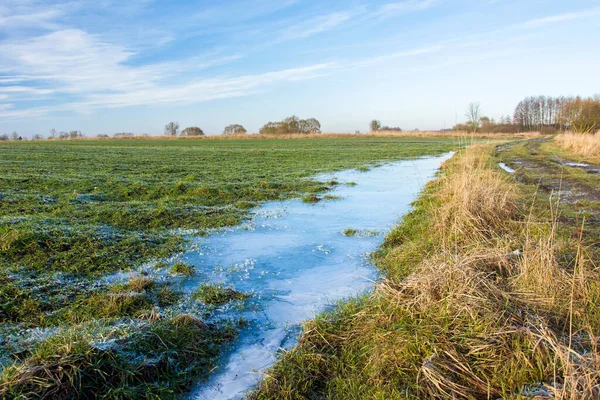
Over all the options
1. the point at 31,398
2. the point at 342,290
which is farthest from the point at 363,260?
the point at 31,398

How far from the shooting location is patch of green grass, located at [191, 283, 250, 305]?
4628 mm

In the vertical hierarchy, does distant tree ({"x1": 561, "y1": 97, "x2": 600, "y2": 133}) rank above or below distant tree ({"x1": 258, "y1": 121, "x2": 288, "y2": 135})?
below

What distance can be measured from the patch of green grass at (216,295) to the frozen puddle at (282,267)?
0.17m

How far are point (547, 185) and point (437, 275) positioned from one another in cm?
1106

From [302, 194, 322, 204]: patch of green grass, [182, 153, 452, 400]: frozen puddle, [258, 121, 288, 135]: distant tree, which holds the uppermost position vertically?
[258, 121, 288, 135]: distant tree

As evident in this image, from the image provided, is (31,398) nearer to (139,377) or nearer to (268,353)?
(139,377)

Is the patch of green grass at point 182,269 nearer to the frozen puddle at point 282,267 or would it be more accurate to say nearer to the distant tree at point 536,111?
the frozen puddle at point 282,267

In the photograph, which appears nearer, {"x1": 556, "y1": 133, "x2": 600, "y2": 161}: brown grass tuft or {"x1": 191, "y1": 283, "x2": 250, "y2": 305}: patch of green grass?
{"x1": 191, "y1": 283, "x2": 250, "y2": 305}: patch of green grass

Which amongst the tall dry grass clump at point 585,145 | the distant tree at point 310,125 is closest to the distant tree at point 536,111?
the distant tree at point 310,125

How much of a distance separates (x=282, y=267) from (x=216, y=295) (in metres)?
1.45

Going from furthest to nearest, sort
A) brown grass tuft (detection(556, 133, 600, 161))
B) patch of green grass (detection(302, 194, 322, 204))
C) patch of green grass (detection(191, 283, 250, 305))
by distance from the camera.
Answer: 1. brown grass tuft (detection(556, 133, 600, 161))
2. patch of green grass (detection(302, 194, 322, 204))
3. patch of green grass (detection(191, 283, 250, 305))

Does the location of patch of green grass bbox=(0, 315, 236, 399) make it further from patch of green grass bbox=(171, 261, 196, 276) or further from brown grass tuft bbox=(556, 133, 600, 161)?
brown grass tuft bbox=(556, 133, 600, 161)

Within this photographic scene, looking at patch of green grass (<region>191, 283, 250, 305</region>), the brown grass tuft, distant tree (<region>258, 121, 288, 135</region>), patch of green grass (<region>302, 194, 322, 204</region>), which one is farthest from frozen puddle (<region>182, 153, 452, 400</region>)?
distant tree (<region>258, 121, 288, 135</region>)

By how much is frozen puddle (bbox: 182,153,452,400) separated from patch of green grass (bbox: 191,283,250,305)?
17 centimetres
